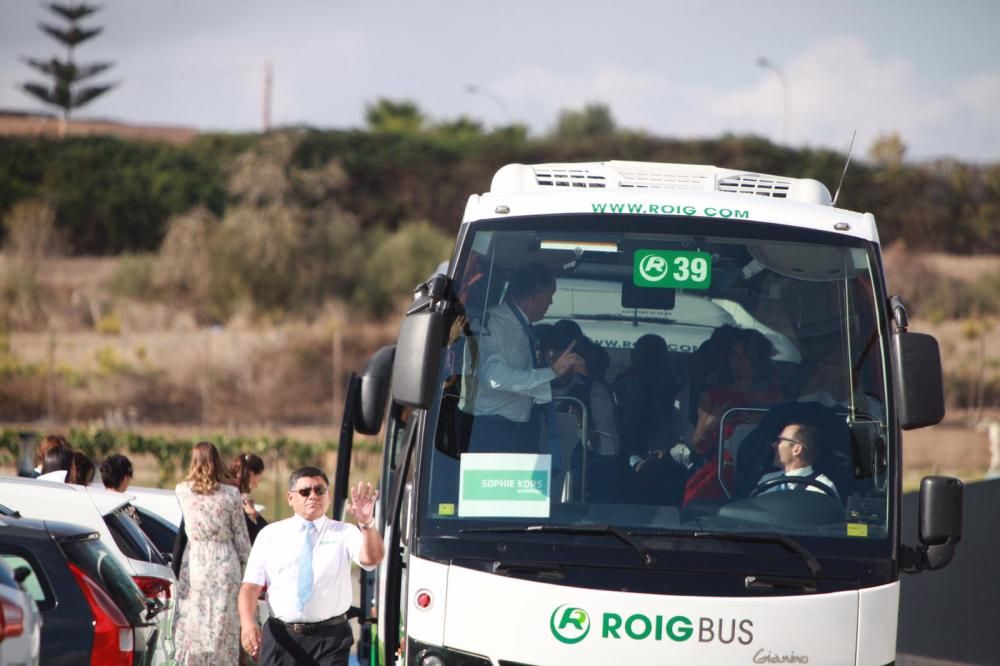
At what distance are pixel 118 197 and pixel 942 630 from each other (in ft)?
171

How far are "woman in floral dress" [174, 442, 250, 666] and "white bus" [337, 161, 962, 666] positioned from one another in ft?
7.61

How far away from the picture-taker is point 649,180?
26.0ft

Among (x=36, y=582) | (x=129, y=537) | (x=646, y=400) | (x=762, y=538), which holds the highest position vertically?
(x=646, y=400)

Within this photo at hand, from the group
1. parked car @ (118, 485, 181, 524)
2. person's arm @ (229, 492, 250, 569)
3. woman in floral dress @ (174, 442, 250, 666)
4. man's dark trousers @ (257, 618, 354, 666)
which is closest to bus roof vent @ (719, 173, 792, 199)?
man's dark trousers @ (257, 618, 354, 666)

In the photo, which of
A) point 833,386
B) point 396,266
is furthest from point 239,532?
point 396,266

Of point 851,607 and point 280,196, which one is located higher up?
point 280,196

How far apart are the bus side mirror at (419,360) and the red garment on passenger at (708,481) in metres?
1.24

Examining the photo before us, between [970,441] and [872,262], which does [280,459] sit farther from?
[872,262]

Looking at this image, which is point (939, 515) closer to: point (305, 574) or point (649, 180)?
point (649, 180)

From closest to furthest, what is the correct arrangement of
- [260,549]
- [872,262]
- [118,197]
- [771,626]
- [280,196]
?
[771,626]
[872,262]
[260,549]
[280,196]
[118,197]

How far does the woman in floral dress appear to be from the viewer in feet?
31.1

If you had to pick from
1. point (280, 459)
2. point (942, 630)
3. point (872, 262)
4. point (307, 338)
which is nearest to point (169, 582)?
point (872, 262)

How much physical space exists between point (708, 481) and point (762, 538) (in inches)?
14.9

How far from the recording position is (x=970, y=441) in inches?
1438
